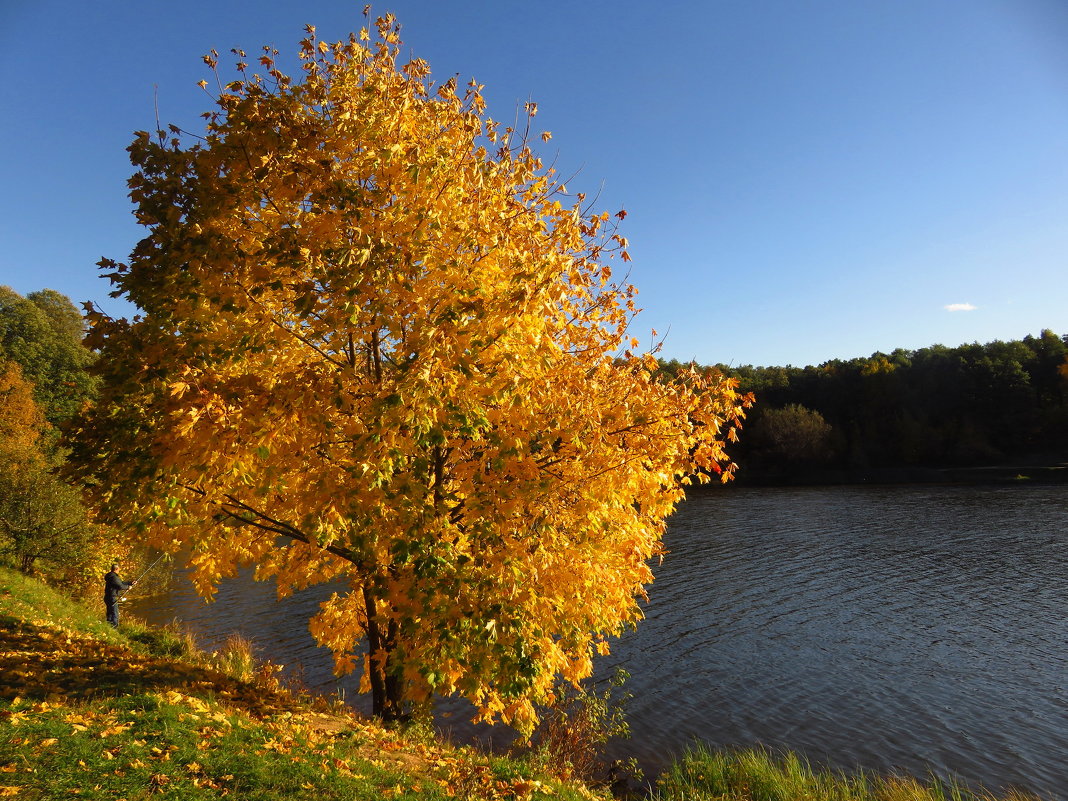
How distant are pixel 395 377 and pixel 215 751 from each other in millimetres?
4825

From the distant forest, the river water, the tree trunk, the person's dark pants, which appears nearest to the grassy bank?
the tree trunk

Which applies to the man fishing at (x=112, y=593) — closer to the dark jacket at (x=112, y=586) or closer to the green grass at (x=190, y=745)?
the dark jacket at (x=112, y=586)

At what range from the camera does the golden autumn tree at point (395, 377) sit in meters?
6.34

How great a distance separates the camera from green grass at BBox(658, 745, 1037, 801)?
11352 mm

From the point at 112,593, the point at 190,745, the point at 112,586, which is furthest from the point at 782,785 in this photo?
the point at 112,593

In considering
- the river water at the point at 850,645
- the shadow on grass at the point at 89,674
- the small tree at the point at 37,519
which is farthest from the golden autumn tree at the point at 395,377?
the small tree at the point at 37,519

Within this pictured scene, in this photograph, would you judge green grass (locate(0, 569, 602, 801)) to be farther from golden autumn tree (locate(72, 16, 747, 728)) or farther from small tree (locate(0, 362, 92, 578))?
small tree (locate(0, 362, 92, 578))

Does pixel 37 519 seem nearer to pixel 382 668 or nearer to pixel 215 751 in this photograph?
pixel 382 668

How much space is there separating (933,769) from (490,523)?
45.9 feet

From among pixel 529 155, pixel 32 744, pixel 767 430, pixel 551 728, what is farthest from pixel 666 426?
pixel 767 430

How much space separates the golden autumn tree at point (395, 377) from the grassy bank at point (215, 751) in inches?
48.5

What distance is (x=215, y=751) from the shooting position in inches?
263

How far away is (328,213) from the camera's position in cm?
676

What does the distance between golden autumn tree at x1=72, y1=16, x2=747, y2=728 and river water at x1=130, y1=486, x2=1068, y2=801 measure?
10.1 m
